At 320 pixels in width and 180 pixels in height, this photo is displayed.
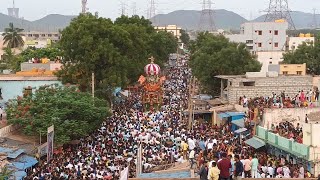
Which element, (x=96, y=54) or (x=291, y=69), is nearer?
(x=96, y=54)

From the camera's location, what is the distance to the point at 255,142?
88.9 ft

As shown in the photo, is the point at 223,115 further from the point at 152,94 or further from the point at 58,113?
the point at 58,113

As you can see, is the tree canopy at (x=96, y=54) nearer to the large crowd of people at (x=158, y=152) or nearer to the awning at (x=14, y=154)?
the large crowd of people at (x=158, y=152)

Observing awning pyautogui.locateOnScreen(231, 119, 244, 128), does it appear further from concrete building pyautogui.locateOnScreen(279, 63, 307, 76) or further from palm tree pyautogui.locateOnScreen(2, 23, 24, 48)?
palm tree pyautogui.locateOnScreen(2, 23, 24, 48)

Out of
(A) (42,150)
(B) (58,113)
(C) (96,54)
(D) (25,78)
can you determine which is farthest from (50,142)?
(C) (96,54)

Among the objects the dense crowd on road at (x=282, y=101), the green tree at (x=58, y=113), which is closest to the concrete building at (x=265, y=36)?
the dense crowd on road at (x=282, y=101)

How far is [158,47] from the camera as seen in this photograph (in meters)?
65.8

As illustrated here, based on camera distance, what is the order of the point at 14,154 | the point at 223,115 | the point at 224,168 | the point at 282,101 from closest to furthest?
the point at 224,168 → the point at 14,154 → the point at 282,101 → the point at 223,115

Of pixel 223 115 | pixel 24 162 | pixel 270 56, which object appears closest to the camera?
pixel 24 162

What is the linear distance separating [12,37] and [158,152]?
62.9 metres

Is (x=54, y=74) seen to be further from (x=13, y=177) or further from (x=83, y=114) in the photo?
(x=13, y=177)

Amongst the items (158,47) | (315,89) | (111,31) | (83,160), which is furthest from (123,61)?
(158,47)

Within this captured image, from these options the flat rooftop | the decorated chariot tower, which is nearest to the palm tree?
the decorated chariot tower

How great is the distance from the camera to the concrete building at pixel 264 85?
36688mm
